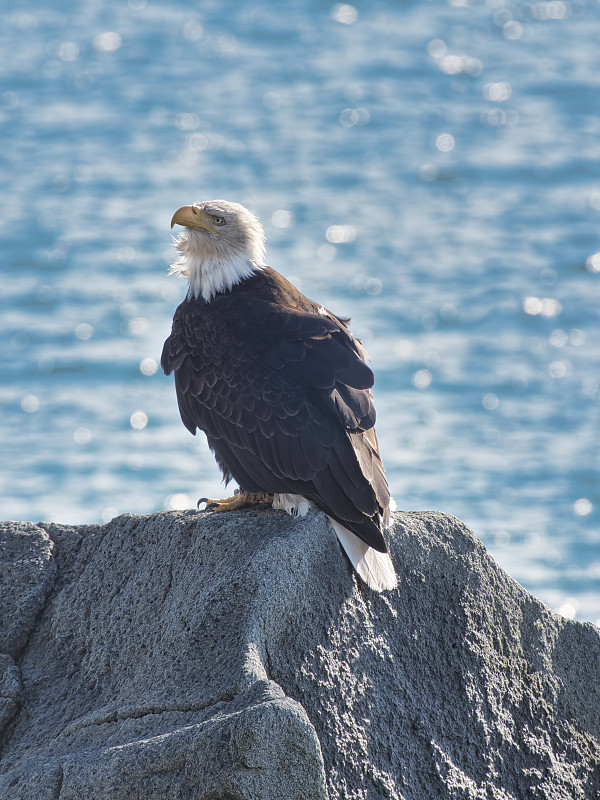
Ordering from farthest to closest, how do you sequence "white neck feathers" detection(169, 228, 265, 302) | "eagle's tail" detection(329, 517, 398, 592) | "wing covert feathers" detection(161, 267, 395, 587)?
"white neck feathers" detection(169, 228, 265, 302) → "wing covert feathers" detection(161, 267, 395, 587) → "eagle's tail" detection(329, 517, 398, 592)

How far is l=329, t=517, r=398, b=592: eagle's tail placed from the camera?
14.1ft

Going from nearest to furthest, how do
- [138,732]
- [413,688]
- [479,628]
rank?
[138,732], [413,688], [479,628]

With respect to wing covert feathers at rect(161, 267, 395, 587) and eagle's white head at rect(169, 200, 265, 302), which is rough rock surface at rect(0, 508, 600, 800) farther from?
eagle's white head at rect(169, 200, 265, 302)

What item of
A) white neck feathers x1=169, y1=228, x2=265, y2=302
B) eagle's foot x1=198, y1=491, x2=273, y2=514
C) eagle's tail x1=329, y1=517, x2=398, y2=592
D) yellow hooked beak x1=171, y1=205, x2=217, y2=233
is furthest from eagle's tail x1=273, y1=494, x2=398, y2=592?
yellow hooked beak x1=171, y1=205, x2=217, y2=233

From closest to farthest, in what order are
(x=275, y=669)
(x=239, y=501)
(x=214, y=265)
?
(x=275, y=669), (x=239, y=501), (x=214, y=265)

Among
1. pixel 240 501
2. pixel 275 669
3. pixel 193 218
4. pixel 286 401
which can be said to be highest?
pixel 193 218

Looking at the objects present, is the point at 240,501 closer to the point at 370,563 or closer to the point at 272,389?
the point at 272,389

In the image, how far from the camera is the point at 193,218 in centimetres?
586

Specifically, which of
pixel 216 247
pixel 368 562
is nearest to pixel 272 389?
pixel 368 562

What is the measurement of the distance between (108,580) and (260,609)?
1.00 meters

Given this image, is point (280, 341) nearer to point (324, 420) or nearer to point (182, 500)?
point (324, 420)

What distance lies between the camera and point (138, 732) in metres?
3.60

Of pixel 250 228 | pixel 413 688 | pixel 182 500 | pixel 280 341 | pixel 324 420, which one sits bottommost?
pixel 413 688

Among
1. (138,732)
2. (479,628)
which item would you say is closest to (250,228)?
(479,628)
